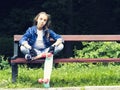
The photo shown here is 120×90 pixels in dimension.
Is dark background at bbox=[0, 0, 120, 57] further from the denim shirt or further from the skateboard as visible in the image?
the skateboard

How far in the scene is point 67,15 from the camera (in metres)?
16.8

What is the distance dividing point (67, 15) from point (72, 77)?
8.36m

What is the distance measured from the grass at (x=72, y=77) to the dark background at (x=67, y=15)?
6.83 meters

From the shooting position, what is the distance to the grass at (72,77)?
807 centimetres

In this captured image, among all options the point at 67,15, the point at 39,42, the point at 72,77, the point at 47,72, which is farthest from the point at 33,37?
the point at 67,15

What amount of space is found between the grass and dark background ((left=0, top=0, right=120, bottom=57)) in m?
6.83

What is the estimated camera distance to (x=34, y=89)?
7.67 meters

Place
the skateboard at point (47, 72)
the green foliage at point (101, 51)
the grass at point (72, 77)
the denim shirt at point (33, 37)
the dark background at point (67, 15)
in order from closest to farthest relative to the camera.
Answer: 1. the skateboard at point (47, 72)
2. the grass at point (72, 77)
3. the denim shirt at point (33, 37)
4. the green foliage at point (101, 51)
5. the dark background at point (67, 15)

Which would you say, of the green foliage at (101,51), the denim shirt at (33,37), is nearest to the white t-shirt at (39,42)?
the denim shirt at (33,37)

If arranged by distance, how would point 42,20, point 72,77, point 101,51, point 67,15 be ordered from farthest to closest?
point 67,15
point 101,51
point 72,77
point 42,20

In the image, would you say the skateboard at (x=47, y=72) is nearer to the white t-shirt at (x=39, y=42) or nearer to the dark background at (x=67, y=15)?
the white t-shirt at (x=39, y=42)

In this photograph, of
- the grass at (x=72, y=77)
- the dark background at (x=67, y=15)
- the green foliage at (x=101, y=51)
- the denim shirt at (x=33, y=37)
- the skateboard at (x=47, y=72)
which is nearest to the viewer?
the skateboard at (x=47, y=72)

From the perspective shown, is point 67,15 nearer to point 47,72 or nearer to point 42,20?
point 42,20

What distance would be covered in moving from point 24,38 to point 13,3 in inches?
404
